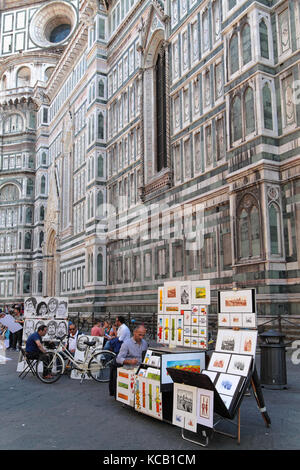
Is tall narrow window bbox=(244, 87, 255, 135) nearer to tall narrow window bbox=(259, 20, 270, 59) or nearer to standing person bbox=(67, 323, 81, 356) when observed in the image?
tall narrow window bbox=(259, 20, 270, 59)

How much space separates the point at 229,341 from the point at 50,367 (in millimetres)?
5941

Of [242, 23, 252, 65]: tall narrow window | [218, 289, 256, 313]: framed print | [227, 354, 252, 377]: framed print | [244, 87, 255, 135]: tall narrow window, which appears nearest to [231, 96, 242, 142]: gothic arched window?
[244, 87, 255, 135]: tall narrow window

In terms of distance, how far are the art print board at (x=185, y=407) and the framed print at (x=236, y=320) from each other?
138cm

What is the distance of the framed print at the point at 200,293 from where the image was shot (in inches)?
326

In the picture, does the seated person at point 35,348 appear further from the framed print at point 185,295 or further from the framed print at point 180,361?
the framed print at point 180,361

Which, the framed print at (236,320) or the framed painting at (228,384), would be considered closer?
the framed painting at (228,384)

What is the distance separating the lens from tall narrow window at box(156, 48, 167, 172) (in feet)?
84.5

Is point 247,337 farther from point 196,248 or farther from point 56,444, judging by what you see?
point 196,248

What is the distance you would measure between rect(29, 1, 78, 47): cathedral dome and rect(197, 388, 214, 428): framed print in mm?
54232

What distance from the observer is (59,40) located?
181 ft

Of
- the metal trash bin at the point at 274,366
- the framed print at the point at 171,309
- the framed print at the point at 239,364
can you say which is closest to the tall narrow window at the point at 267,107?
the metal trash bin at the point at 274,366

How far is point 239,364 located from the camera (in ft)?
20.7

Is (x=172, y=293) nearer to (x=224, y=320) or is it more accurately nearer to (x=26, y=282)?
(x=224, y=320)

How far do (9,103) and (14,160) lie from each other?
6.53 m
